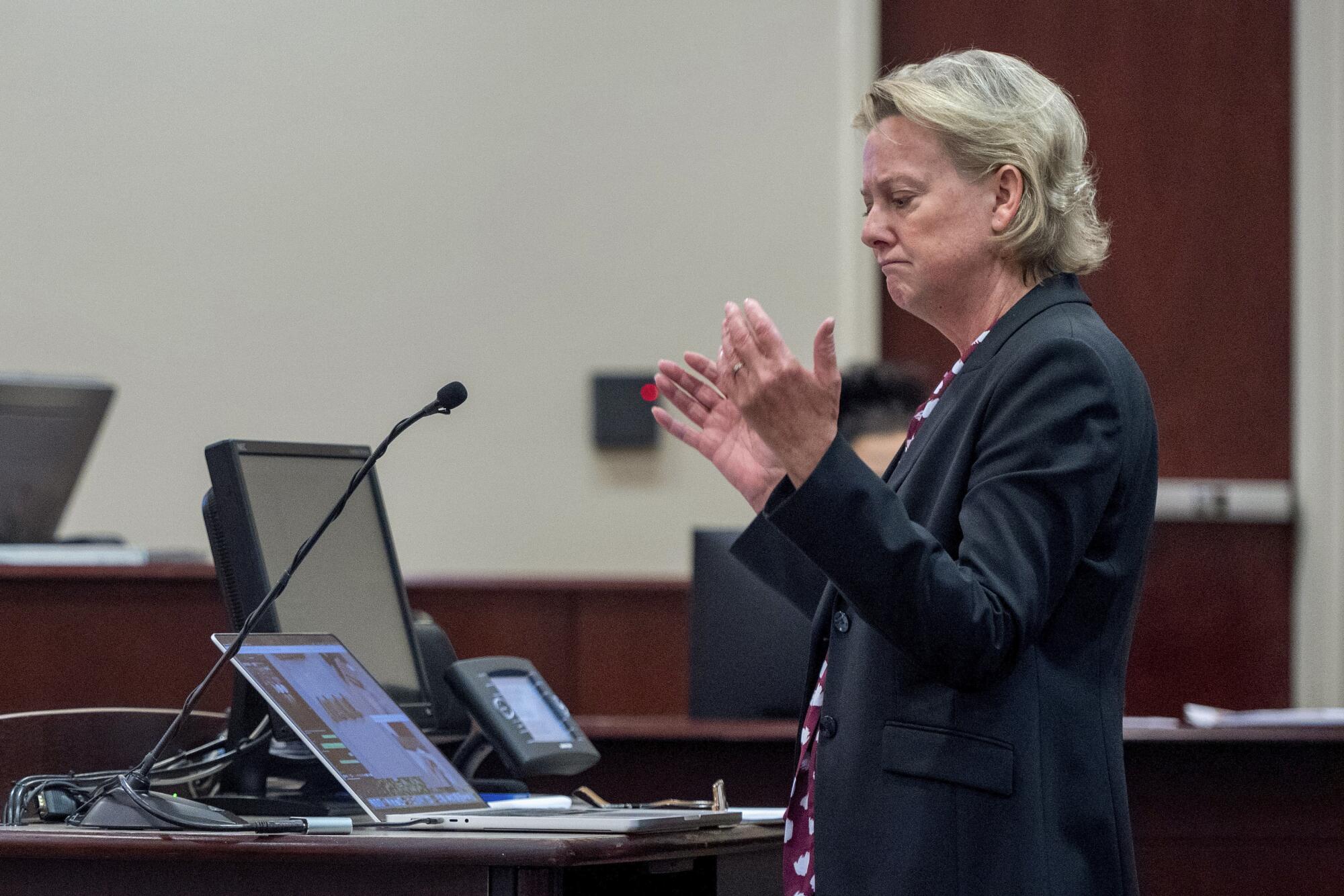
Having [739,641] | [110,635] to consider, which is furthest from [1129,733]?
[110,635]

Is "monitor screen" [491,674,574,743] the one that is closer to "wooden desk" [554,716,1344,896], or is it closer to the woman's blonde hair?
"wooden desk" [554,716,1344,896]

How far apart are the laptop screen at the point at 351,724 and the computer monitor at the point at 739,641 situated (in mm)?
1097

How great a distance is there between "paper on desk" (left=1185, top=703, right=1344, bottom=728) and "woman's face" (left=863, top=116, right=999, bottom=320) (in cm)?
122

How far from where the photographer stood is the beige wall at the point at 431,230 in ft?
14.9

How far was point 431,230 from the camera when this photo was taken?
4574 millimetres

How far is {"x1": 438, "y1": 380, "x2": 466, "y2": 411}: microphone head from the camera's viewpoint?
5.44 ft

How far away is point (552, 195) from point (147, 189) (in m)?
1.13

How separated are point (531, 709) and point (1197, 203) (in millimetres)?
3257

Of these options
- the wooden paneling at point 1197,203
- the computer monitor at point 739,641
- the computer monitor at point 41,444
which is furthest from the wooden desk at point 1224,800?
the wooden paneling at point 1197,203

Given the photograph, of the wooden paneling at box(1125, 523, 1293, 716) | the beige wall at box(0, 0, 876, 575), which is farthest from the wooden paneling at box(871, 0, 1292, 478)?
the beige wall at box(0, 0, 876, 575)

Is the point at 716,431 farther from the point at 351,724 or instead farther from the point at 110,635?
the point at 110,635

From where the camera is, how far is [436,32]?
4605 mm

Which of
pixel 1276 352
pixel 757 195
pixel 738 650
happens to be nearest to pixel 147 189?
pixel 757 195

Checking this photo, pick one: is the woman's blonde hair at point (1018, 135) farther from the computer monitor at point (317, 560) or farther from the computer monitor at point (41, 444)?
the computer monitor at point (41, 444)
